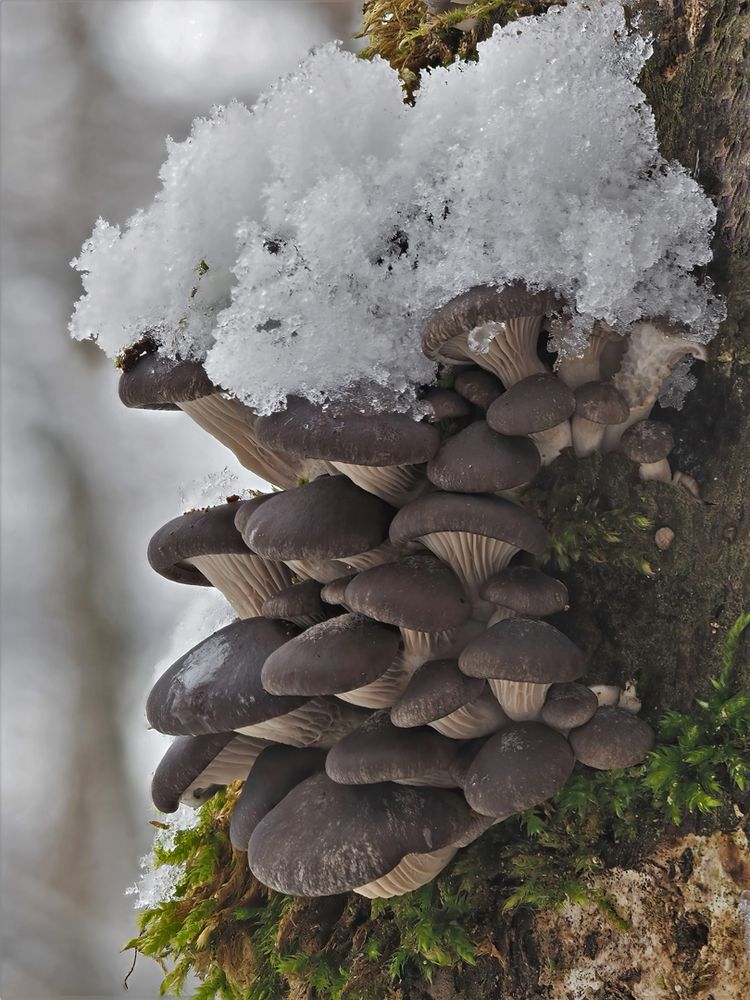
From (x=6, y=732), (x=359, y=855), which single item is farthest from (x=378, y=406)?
(x=6, y=732)

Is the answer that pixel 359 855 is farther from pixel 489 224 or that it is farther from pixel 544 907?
pixel 489 224

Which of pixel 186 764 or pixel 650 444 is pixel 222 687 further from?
pixel 650 444

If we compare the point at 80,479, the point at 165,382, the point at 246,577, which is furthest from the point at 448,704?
the point at 80,479

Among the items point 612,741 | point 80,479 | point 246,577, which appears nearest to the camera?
point 612,741

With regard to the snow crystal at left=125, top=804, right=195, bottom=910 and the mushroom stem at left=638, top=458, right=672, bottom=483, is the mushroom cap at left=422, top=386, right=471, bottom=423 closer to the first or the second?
the mushroom stem at left=638, top=458, right=672, bottom=483

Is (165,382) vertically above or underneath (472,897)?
above

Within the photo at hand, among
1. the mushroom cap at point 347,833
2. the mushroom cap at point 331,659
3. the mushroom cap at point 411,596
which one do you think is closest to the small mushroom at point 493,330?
the mushroom cap at point 411,596
